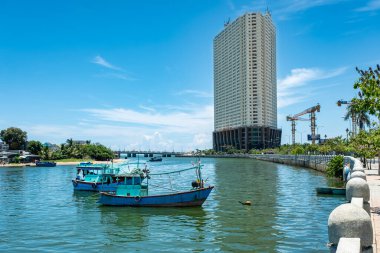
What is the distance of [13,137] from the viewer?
172 metres

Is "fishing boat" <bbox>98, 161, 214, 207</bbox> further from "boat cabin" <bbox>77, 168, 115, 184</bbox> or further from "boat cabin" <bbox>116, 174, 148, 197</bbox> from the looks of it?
"boat cabin" <bbox>77, 168, 115, 184</bbox>

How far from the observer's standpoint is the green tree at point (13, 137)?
171875mm

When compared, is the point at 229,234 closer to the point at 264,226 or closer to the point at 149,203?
the point at 264,226

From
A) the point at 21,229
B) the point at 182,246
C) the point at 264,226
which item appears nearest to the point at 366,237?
the point at 182,246

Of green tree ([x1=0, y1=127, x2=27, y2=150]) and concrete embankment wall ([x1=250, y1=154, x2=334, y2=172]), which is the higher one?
green tree ([x1=0, y1=127, x2=27, y2=150])

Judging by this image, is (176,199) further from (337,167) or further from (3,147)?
(3,147)

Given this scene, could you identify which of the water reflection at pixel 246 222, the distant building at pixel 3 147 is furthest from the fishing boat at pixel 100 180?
the distant building at pixel 3 147

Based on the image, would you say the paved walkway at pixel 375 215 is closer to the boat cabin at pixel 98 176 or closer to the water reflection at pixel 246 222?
the water reflection at pixel 246 222

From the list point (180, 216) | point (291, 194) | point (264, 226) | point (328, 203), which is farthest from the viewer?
point (291, 194)

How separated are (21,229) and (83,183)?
24.0 metres

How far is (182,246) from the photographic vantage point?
21562mm

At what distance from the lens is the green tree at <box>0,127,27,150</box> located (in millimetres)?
171875

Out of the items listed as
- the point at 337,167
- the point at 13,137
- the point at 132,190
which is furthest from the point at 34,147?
the point at 132,190

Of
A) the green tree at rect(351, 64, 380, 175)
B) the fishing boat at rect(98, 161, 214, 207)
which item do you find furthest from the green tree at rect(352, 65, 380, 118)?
the fishing boat at rect(98, 161, 214, 207)
